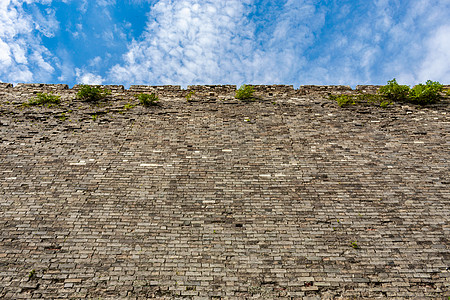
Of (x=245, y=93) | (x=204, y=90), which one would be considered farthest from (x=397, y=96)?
(x=204, y=90)

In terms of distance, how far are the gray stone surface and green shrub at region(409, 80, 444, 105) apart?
1.07 feet

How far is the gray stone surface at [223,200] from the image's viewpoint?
4438mm

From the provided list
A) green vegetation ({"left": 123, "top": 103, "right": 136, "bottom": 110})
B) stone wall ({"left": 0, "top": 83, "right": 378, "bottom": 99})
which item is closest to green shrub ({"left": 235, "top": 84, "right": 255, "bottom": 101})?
stone wall ({"left": 0, "top": 83, "right": 378, "bottom": 99})

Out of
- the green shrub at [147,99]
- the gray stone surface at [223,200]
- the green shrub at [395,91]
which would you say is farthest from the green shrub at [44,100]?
the green shrub at [395,91]

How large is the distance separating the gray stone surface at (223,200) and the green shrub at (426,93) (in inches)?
12.9

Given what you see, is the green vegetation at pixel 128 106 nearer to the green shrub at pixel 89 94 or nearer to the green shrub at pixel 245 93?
the green shrub at pixel 89 94

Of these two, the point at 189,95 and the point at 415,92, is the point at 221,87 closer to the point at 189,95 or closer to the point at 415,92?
the point at 189,95

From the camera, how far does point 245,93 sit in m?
8.20

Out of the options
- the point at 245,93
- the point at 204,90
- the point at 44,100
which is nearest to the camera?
the point at 44,100

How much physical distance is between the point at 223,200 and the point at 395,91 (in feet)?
23.3

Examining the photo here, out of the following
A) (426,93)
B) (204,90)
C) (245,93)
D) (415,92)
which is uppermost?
(204,90)

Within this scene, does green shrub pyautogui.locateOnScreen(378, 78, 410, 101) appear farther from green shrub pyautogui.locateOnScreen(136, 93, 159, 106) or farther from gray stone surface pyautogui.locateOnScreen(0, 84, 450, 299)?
green shrub pyautogui.locateOnScreen(136, 93, 159, 106)

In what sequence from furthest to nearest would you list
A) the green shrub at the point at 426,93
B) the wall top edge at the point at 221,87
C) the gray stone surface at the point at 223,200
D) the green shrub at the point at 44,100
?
1. the wall top edge at the point at 221,87
2. the green shrub at the point at 426,93
3. the green shrub at the point at 44,100
4. the gray stone surface at the point at 223,200

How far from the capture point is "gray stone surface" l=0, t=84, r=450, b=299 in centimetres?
444
